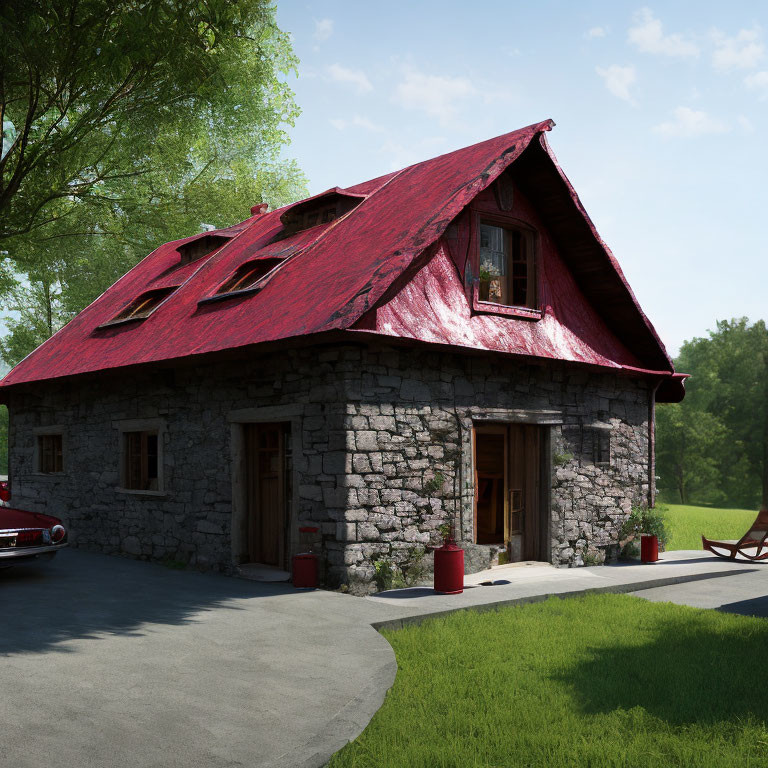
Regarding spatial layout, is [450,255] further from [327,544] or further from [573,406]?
[327,544]

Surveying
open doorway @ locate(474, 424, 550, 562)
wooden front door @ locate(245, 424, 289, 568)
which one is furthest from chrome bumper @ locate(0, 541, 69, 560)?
open doorway @ locate(474, 424, 550, 562)

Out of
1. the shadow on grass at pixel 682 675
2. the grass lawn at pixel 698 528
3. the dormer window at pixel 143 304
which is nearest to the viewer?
the shadow on grass at pixel 682 675

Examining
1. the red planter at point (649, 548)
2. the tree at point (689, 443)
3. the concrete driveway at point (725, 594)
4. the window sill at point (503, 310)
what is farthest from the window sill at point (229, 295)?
the tree at point (689, 443)

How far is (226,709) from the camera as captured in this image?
541 centimetres

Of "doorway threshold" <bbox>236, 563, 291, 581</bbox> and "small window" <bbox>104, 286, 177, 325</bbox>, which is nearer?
"doorway threshold" <bbox>236, 563, 291, 581</bbox>

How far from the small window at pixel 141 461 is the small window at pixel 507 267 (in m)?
5.88

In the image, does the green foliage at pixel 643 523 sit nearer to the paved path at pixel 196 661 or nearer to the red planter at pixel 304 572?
the paved path at pixel 196 661

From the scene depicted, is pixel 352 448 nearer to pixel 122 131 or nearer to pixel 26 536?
pixel 26 536

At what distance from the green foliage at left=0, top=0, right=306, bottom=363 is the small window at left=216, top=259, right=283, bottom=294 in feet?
11.2

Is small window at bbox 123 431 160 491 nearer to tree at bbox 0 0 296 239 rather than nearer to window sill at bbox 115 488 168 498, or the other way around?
window sill at bbox 115 488 168 498

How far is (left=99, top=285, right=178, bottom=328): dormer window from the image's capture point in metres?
14.7

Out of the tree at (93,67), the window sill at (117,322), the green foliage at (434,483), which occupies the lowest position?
the green foliage at (434,483)

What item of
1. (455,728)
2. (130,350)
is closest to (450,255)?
(130,350)

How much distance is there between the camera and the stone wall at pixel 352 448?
1000 centimetres
